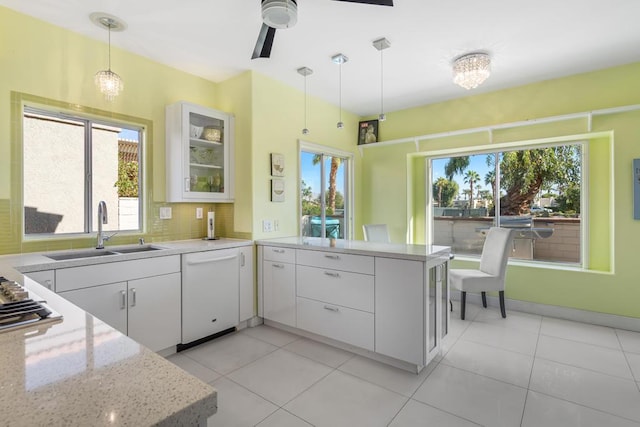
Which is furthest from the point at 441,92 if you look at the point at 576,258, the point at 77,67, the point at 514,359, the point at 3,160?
the point at 3,160

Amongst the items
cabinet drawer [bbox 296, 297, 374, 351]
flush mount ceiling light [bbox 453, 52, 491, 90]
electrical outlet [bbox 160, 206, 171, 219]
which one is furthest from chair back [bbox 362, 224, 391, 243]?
electrical outlet [bbox 160, 206, 171, 219]

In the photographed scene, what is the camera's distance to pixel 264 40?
228 centimetres

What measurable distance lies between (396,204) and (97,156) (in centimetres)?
369

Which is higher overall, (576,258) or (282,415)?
(576,258)

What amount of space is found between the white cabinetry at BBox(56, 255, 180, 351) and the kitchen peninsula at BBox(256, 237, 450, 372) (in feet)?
3.19

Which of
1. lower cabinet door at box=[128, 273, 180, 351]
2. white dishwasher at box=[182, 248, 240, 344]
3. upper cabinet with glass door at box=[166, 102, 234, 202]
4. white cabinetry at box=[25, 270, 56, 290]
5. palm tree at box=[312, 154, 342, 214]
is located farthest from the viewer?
palm tree at box=[312, 154, 342, 214]

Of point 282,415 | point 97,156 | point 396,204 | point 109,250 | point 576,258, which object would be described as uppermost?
point 97,156

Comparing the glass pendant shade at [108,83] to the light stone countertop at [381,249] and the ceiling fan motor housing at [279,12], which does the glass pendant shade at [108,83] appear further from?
the light stone countertop at [381,249]

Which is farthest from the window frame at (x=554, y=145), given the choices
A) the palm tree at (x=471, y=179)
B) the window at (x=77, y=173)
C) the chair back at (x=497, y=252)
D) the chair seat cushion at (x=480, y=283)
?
the window at (x=77, y=173)

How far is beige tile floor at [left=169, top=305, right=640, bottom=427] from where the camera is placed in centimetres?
191

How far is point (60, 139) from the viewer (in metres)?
2.66

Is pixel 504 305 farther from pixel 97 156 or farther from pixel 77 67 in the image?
pixel 77 67

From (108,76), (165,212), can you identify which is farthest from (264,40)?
(165,212)

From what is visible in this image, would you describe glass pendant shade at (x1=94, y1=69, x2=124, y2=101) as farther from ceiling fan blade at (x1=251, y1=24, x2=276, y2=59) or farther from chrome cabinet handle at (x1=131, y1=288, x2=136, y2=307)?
chrome cabinet handle at (x1=131, y1=288, x2=136, y2=307)
